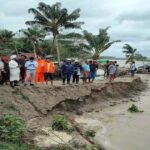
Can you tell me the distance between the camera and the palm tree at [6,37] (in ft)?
125

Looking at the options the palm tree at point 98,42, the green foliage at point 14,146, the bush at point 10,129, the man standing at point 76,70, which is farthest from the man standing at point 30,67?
the palm tree at point 98,42

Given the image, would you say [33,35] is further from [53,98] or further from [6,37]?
[53,98]

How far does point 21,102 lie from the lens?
14398 millimetres

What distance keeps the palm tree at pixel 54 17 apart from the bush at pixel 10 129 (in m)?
24.6

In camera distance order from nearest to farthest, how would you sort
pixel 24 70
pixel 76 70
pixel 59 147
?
pixel 59 147 < pixel 24 70 < pixel 76 70

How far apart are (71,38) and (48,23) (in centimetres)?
329

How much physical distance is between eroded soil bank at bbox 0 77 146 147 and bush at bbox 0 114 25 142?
36cm

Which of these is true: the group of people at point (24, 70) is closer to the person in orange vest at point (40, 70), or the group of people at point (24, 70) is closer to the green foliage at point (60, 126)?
the person in orange vest at point (40, 70)

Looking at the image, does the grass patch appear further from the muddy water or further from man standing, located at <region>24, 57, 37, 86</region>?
man standing, located at <region>24, 57, 37, 86</region>

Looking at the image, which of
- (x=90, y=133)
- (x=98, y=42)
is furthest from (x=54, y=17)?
(x=90, y=133)

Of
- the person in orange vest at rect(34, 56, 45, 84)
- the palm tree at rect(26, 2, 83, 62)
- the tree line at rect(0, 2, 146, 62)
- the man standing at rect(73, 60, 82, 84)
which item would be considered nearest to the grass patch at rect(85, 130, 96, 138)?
the person in orange vest at rect(34, 56, 45, 84)

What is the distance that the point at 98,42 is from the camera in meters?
44.1

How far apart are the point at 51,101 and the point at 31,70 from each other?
1.51 m

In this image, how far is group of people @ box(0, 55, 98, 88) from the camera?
1500 cm
